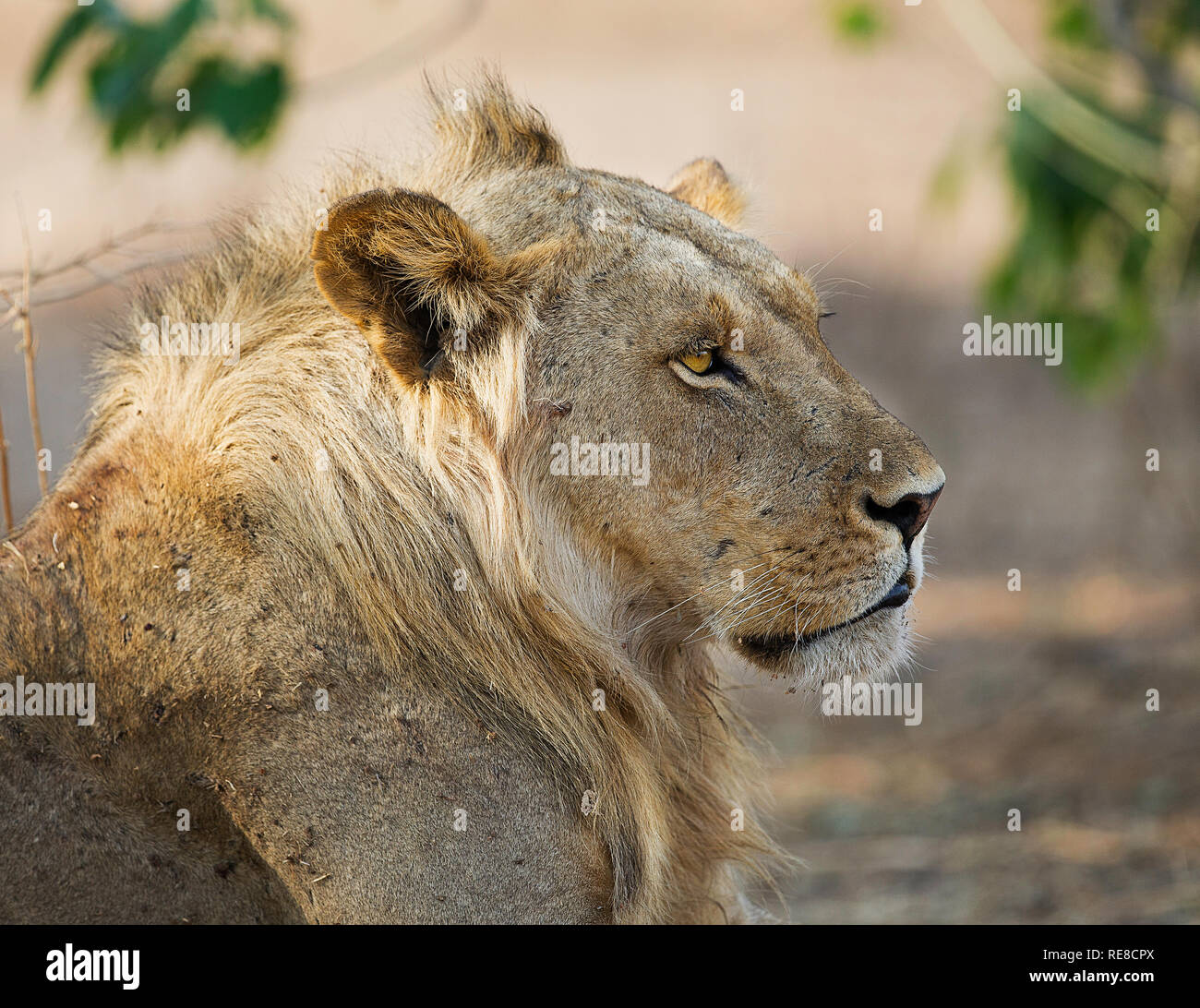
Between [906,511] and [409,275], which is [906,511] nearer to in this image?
[906,511]

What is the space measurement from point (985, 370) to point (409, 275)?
40.3 feet

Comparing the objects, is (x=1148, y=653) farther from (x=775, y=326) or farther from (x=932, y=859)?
(x=775, y=326)

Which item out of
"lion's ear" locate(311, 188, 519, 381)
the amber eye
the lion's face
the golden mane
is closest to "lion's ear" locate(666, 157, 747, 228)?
the golden mane

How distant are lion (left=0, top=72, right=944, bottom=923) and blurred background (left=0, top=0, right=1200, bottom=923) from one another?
0.58 meters

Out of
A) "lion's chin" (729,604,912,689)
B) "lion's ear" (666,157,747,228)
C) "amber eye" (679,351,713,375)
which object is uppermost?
"lion's ear" (666,157,747,228)

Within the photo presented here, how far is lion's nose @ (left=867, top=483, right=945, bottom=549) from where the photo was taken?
3135mm

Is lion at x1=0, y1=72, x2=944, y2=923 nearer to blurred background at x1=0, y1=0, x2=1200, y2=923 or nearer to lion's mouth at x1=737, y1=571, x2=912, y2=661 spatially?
lion's mouth at x1=737, y1=571, x2=912, y2=661

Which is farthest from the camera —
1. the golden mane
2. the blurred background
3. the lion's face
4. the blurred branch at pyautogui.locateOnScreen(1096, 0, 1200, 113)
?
the blurred branch at pyautogui.locateOnScreen(1096, 0, 1200, 113)

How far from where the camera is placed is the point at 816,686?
11.0 feet

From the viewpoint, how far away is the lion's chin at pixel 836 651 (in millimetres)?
3236

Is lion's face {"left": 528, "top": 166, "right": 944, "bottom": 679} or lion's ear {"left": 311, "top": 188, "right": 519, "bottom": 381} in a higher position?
lion's ear {"left": 311, "top": 188, "right": 519, "bottom": 381}

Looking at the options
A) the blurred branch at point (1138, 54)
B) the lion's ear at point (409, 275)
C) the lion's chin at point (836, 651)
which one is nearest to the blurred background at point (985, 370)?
the blurred branch at point (1138, 54)

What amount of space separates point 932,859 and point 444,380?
4033 mm

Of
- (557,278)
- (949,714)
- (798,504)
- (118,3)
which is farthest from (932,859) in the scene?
(118,3)
